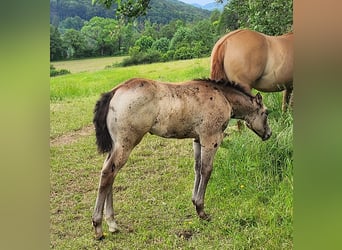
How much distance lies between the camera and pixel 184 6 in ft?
7.18

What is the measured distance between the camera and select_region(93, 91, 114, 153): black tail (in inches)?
82.9

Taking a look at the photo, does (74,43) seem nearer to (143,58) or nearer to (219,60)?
(143,58)

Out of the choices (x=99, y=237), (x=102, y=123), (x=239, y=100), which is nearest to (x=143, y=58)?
(x=102, y=123)

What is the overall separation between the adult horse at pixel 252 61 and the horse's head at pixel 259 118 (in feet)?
0.15

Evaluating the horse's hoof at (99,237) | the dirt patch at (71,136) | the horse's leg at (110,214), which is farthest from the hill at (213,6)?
the horse's hoof at (99,237)

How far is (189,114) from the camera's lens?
2.05 meters

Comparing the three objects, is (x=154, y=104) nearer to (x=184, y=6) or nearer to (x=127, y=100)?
(x=127, y=100)

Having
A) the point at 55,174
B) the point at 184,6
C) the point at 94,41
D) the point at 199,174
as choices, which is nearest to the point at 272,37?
the point at 184,6

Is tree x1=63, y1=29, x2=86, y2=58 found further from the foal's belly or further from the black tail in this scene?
the foal's belly

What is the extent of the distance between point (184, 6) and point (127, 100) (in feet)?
1.43

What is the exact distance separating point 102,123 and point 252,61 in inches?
23.1

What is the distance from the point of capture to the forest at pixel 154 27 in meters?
2.03

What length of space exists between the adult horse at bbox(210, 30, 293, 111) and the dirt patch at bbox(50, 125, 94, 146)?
50cm

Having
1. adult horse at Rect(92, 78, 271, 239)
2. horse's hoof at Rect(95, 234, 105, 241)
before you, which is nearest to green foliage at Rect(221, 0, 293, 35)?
adult horse at Rect(92, 78, 271, 239)
